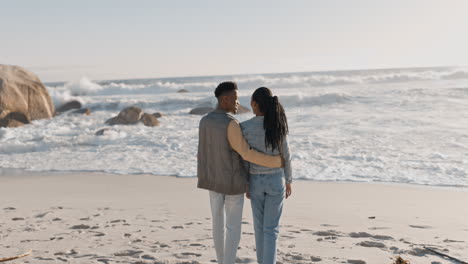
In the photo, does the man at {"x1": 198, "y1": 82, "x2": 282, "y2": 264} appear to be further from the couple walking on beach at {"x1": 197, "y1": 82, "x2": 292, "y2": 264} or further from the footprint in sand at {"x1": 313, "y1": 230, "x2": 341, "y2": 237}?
the footprint in sand at {"x1": 313, "y1": 230, "x2": 341, "y2": 237}

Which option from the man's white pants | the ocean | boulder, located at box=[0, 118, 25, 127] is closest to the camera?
the man's white pants

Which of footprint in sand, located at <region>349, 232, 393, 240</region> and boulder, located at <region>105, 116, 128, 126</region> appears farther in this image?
boulder, located at <region>105, 116, 128, 126</region>

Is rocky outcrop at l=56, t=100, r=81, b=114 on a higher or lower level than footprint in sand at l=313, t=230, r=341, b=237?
higher

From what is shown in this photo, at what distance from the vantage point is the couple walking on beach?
125 inches

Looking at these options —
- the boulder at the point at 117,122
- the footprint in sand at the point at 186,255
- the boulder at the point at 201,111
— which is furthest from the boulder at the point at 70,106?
the footprint in sand at the point at 186,255

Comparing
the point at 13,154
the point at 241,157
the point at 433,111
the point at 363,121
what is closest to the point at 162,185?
the point at 241,157

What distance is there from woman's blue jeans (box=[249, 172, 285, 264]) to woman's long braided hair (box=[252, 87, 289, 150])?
255mm

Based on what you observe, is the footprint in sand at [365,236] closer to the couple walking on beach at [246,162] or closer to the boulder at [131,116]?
the couple walking on beach at [246,162]

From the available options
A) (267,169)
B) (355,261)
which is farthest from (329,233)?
(267,169)

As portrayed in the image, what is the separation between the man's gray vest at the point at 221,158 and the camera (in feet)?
10.5

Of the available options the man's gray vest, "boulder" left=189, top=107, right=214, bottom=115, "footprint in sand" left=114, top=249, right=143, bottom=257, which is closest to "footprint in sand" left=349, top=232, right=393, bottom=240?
the man's gray vest

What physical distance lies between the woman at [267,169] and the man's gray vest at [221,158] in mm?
114

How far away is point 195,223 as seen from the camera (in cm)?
520

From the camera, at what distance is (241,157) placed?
3336 millimetres
